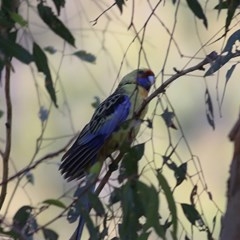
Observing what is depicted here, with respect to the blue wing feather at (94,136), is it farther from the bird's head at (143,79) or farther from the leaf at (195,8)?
the leaf at (195,8)

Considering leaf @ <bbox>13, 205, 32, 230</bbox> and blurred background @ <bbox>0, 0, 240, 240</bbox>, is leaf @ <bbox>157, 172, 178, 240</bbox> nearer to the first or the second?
leaf @ <bbox>13, 205, 32, 230</bbox>

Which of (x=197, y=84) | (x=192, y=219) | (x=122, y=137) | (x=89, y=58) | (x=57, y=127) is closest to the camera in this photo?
(x=122, y=137)

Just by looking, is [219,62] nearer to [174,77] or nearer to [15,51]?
[174,77]

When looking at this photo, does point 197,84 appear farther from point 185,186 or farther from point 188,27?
point 185,186

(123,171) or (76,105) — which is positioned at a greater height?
(76,105)

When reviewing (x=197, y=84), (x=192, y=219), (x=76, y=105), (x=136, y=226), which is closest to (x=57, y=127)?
(x=76, y=105)

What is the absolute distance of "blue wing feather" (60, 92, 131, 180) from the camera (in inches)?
86.7

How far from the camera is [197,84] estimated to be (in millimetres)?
4348

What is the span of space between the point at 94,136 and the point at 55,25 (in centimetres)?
53

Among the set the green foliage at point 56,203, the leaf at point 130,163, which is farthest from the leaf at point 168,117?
the green foliage at point 56,203

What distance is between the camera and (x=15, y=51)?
1550mm

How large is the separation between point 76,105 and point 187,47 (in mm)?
560

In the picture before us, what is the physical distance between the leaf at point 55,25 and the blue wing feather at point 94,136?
443 mm

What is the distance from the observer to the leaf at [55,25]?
183cm
